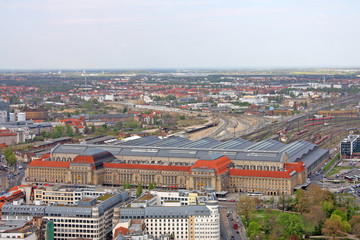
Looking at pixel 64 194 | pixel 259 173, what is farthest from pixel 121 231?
pixel 259 173

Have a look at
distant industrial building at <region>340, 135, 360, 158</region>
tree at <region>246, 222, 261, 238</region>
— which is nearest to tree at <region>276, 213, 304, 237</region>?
tree at <region>246, 222, 261, 238</region>

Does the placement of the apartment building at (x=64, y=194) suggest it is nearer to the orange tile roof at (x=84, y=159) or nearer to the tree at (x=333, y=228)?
the orange tile roof at (x=84, y=159)

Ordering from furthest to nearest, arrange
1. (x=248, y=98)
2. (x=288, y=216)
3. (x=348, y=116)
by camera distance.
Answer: (x=248, y=98) → (x=348, y=116) → (x=288, y=216)

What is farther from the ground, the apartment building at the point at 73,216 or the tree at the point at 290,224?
the apartment building at the point at 73,216

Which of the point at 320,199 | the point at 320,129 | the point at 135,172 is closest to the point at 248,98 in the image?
the point at 320,129

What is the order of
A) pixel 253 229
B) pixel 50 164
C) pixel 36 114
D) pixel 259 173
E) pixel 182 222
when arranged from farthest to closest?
pixel 36 114 < pixel 50 164 < pixel 259 173 < pixel 253 229 < pixel 182 222

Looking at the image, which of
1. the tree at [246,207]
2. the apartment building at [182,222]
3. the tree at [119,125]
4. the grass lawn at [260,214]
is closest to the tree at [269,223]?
the grass lawn at [260,214]

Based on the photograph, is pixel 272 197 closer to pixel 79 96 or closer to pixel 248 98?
pixel 248 98

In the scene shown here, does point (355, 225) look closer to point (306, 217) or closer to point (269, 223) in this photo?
point (306, 217)
